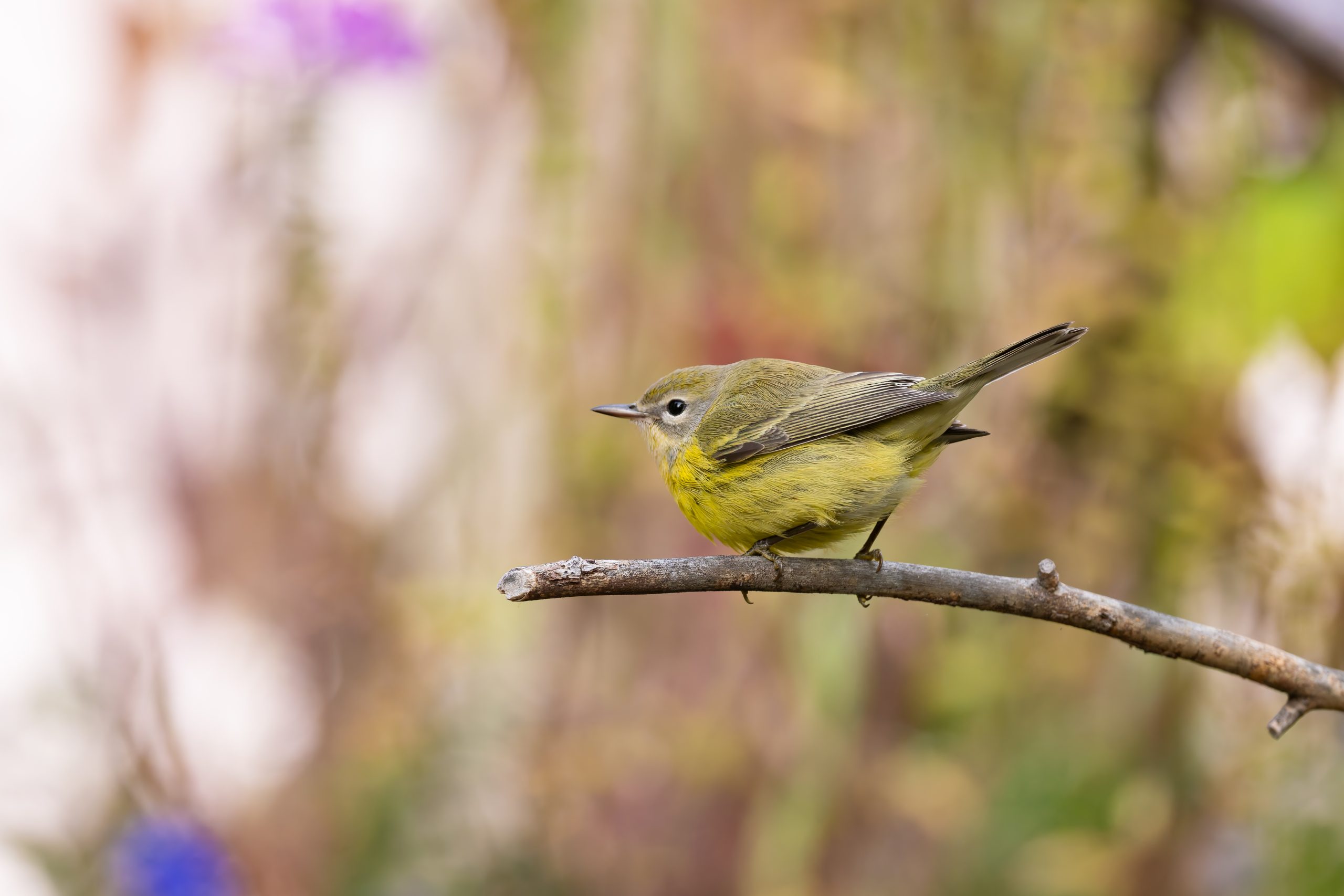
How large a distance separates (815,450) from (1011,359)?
482 millimetres

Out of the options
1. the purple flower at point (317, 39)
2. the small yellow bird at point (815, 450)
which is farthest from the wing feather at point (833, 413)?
the purple flower at point (317, 39)

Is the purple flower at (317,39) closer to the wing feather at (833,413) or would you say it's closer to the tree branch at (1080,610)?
the wing feather at (833,413)

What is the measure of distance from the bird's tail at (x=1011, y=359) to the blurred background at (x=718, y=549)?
785 mm

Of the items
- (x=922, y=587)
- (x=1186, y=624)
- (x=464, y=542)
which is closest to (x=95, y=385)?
(x=464, y=542)

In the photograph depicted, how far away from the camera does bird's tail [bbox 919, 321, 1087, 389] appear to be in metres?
2.13

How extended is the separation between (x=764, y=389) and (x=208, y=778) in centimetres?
215

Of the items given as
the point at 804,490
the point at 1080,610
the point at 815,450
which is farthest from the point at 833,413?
the point at 1080,610

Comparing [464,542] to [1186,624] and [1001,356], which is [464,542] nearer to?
[1001,356]

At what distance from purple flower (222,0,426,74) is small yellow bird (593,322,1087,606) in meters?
1.57

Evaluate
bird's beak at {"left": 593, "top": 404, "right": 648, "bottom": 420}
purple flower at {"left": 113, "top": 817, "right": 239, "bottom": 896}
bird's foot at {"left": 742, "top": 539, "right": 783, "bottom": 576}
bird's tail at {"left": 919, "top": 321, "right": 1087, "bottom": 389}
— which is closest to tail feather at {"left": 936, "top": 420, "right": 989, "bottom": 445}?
bird's tail at {"left": 919, "top": 321, "right": 1087, "bottom": 389}

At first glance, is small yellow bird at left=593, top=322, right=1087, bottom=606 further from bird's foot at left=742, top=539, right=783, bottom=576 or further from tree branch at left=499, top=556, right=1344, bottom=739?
tree branch at left=499, top=556, right=1344, bottom=739

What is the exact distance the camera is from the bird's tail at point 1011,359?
2.13 m

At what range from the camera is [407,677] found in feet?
12.2

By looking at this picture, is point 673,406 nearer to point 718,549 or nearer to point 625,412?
point 625,412
